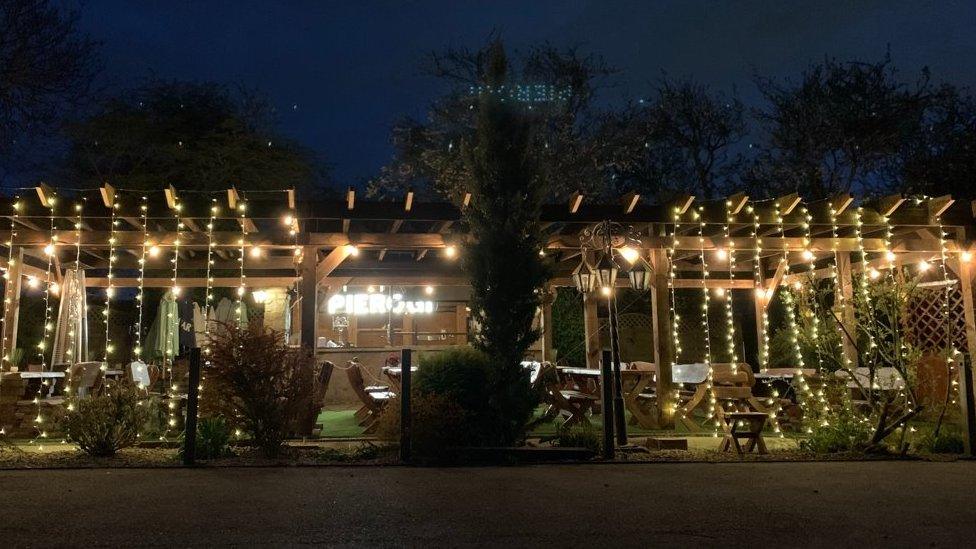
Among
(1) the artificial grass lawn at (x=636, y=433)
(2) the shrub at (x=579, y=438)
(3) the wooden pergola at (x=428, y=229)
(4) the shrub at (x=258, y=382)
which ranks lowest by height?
(1) the artificial grass lawn at (x=636, y=433)

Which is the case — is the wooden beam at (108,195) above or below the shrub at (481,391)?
above

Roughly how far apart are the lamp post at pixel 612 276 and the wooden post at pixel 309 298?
3.22 m

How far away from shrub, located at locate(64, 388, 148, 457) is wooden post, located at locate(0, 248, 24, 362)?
357 centimetres

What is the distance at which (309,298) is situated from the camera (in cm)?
→ 897

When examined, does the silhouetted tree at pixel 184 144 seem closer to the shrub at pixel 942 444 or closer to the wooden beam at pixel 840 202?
the wooden beam at pixel 840 202

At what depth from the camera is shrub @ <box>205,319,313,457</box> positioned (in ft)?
20.7

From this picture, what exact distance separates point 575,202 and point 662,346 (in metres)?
2.21

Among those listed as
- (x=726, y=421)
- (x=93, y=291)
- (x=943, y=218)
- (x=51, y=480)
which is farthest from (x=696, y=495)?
(x=93, y=291)

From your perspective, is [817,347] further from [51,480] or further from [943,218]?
[51,480]

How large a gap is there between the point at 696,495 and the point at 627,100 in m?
18.5

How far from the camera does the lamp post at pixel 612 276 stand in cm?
715

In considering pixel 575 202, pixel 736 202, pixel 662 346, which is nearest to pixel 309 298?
pixel 575 202

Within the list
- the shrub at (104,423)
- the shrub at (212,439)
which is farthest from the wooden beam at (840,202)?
the shrub at (104,423)

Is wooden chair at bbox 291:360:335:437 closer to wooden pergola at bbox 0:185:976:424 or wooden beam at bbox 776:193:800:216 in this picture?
wooden pergola at bbox 0:185:976:424
